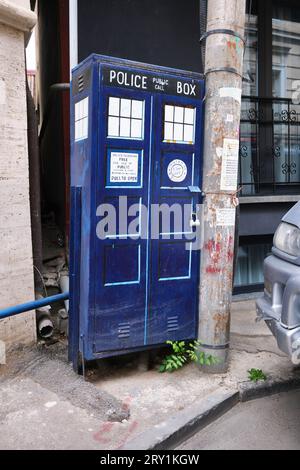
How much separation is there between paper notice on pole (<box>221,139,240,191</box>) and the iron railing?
2835mm

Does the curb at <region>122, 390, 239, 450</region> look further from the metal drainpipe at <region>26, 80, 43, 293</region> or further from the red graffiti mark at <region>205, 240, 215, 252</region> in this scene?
the metal drainpipe at <region>26, 80, 43, 293</region>

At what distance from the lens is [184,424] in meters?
3.25

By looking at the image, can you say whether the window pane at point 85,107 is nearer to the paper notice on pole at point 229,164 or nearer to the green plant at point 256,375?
the paper notice on pole at point 229,164

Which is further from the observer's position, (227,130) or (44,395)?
(227,130)

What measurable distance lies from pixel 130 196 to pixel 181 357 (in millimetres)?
1479

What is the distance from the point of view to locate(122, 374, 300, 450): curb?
304cm

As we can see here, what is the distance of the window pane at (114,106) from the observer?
3.64 metres

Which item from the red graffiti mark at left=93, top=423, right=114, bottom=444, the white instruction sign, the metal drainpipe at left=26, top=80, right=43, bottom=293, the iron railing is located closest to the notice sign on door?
the white instruction sign

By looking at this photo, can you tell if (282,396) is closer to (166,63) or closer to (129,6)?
(166,63)

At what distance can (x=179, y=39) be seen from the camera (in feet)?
19.8

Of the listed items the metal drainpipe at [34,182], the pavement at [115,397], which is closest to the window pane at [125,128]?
the metal drainpipe at [34,182]

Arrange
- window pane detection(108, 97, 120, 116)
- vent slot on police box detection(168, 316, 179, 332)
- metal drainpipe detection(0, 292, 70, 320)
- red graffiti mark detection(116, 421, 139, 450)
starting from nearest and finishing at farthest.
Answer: red graffiti mark detection(116, 421, 139, 450), window pane detection(108, 97, 120, 116), metal drainpipe detection(0, 292, 70, 320), vent slot on police box detection(168, 316, 179, 332)

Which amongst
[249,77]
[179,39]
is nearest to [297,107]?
[249,77]

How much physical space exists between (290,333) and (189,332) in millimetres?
1249
